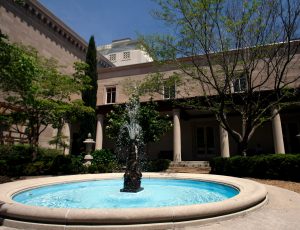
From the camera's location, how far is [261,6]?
12.8 metres

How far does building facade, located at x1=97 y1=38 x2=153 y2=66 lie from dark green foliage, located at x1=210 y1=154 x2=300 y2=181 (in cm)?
3630

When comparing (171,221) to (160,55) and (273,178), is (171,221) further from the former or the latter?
(160,55)

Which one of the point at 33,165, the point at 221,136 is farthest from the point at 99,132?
the point at 221,136

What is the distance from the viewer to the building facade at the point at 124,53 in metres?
47.2

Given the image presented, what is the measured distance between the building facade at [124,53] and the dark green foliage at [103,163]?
31544 millimetres

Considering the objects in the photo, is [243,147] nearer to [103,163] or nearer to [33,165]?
[103,163]

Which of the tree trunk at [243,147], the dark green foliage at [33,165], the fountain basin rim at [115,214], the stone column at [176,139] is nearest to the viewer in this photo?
the fountain basin rim at [115,214]

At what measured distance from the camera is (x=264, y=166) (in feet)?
38.4

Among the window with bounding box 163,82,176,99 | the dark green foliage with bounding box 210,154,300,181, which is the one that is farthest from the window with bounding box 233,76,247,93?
the dark green foliage with bounding box 210,154,300,181

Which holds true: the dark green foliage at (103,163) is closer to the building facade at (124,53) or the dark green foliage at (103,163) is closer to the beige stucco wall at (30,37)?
the beige stucco wall at (30,37)

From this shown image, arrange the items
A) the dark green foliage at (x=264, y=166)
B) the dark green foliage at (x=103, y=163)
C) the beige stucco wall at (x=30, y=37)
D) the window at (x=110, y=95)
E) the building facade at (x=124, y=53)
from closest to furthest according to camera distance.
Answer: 1. the dark green foliage at (x=264, y=166)
2. the dark green foliage at (x=103, y=163)
3. the beige stucco wall at (x=30, y=37)
4. the window at (x=110, y=95)
5. the building facade at (x=124, y=53)

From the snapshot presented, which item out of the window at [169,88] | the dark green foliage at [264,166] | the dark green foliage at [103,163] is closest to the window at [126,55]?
the window at [169,88]

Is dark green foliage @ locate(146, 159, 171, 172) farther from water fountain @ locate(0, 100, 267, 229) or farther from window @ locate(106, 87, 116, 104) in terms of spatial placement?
window @ locate(106, 87, 116, 104)

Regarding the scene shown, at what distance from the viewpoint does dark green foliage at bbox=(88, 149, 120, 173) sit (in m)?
15.3
